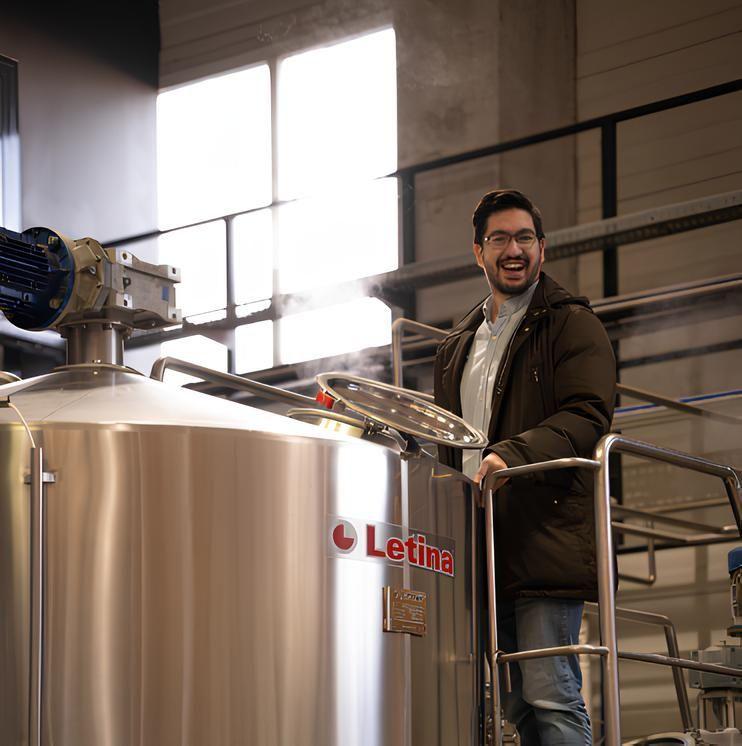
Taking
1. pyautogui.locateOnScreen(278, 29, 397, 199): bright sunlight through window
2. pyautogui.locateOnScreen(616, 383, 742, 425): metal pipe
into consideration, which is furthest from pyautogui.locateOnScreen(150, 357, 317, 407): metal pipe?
pyautogui.locateOnScreen(278, 29, 397, 199): bright sunlight through window

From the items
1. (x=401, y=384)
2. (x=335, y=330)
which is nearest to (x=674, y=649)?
(x=401, y=384)

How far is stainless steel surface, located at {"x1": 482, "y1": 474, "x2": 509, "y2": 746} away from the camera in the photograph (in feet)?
7.99

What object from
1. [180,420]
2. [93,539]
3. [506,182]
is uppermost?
[506,182]

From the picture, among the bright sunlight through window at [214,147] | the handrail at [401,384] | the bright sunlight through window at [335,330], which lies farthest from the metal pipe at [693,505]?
the bright sunlight through window at [214,147]

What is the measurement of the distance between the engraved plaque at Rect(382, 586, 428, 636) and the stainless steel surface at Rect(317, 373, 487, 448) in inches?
11.2

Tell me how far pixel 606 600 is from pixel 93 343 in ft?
3.33

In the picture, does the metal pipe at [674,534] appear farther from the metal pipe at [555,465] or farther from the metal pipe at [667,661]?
the metal pipe at [555,465]

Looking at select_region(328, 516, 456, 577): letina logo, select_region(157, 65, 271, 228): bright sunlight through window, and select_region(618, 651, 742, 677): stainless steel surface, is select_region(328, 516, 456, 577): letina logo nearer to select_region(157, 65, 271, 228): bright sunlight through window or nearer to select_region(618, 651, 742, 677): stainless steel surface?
select_region(618, 651, 742, 677): stainless steel surface

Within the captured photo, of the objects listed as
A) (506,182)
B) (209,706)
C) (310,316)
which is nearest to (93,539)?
(209,706)

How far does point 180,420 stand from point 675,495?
3.98m

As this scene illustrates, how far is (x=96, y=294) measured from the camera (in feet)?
7.39

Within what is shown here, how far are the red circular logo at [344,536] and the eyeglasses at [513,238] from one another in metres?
0.93

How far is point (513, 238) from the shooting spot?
2.83 metres

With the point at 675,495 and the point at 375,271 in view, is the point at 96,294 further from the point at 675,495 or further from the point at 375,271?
the point at 375,271
